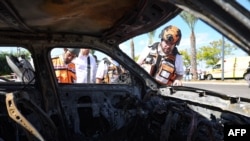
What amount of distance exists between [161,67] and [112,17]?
2514mm

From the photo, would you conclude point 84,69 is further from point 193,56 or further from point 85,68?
point 193,56

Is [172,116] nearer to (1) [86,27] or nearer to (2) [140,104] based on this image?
(2) [140,104]

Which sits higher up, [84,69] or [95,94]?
[84,69]

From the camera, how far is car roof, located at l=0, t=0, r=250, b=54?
69.7 inches

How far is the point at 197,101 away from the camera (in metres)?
3.62

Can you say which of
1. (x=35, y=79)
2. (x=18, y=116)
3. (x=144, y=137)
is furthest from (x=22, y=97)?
(x=144, y=137)

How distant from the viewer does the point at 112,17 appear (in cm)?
343

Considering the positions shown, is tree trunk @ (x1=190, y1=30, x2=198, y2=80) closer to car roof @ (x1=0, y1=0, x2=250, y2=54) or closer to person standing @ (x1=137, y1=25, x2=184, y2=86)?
person standing @ (x1=137, y1=25, x2=184, y2=86)

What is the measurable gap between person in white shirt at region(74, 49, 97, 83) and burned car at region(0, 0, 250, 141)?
2.45 metres

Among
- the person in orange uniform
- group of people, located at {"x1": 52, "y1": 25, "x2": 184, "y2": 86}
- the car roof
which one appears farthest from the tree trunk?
the car roof

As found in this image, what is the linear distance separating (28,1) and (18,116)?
768mm

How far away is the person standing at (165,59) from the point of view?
229 inches

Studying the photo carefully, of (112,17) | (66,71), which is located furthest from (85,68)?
(112,17)

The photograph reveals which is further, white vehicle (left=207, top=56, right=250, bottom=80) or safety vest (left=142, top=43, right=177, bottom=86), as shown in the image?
white vehicle (left=207, top=56, right=250, bottom=80)
